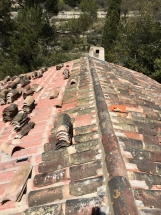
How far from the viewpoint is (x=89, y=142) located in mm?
3199

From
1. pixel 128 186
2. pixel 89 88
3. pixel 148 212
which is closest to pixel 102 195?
pixel 128 186

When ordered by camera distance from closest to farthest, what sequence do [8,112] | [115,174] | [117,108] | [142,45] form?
[115,174], [117,108], [8,112], [142,45]

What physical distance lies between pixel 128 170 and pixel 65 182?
816mm

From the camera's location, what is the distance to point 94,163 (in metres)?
2.79

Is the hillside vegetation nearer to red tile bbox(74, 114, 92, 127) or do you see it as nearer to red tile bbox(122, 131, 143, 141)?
red tile bbox(74, 114, 92, 127)

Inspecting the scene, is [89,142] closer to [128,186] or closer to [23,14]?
[128,186]

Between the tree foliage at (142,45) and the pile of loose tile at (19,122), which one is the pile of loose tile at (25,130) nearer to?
the pile of loose tile at (19,122)

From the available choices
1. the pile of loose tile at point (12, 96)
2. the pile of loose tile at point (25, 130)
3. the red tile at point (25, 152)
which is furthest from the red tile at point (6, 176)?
the pile of loose tile at point (12, 96)

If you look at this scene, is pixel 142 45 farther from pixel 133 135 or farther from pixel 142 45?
pixel 133 135

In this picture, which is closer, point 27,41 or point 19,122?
point 19,122

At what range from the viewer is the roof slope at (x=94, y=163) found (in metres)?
2.21

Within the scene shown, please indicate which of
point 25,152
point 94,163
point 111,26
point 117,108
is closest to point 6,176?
point 25,152

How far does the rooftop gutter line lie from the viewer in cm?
192

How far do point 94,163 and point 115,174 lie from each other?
18.8 inches
